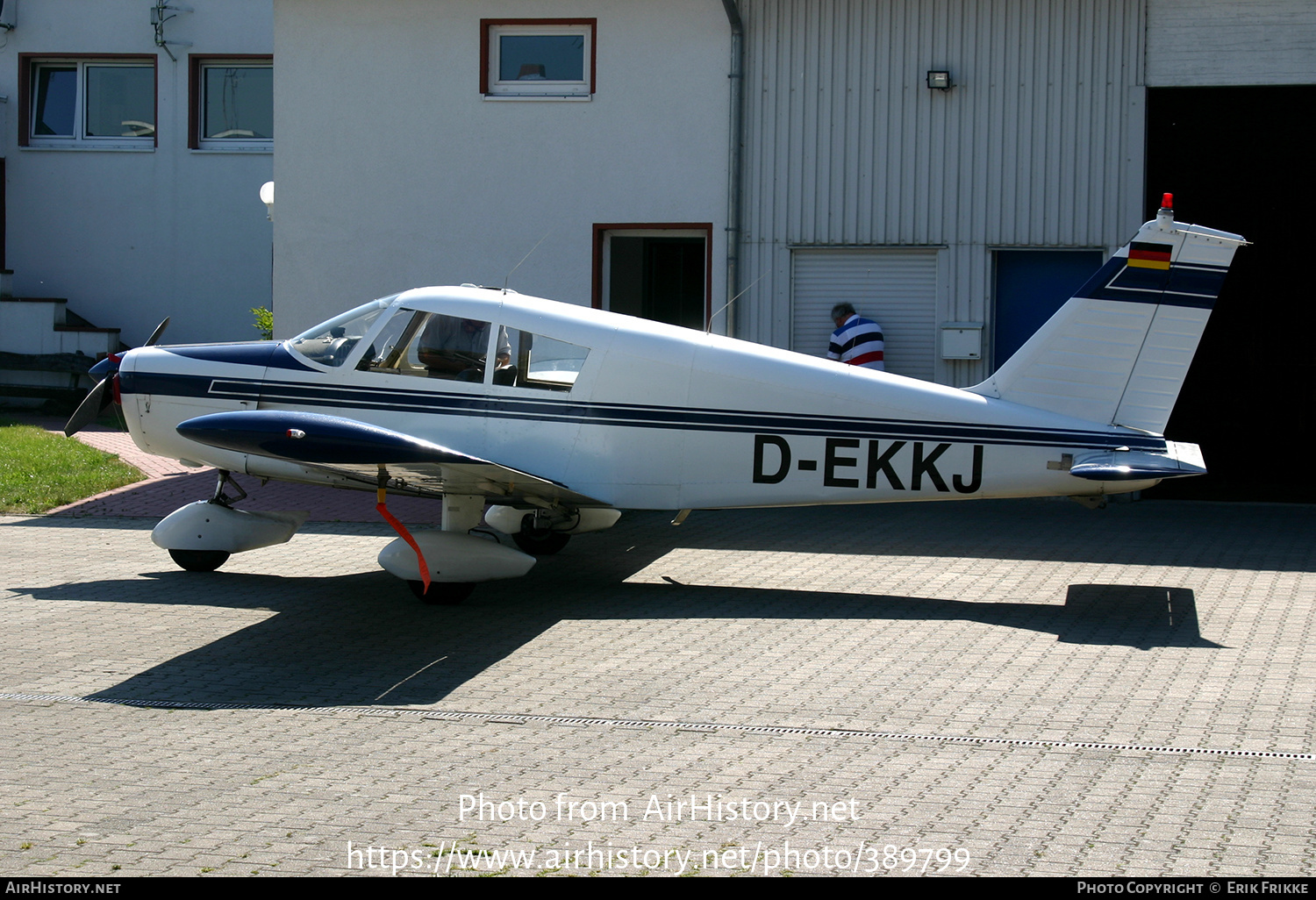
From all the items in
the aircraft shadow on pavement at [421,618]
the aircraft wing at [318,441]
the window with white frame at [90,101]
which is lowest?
the aircraft shadow on pavement at [421,618]

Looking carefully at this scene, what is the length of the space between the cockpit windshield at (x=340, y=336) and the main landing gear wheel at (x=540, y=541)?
82.0 inches

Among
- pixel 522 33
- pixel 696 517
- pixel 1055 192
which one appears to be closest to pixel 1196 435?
pixel 1055 192

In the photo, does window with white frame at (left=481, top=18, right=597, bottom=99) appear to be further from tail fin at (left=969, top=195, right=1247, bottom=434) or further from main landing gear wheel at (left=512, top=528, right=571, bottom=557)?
tail fin at (left=969, top=195, right=1247, bottom=434)

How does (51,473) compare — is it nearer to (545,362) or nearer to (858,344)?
(545,362)

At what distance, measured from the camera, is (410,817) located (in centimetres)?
444

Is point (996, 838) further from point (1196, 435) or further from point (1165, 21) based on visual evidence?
point (1196, 435)

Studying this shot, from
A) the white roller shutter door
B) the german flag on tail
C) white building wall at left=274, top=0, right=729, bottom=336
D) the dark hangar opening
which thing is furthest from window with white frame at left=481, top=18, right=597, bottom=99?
the german flag on tail

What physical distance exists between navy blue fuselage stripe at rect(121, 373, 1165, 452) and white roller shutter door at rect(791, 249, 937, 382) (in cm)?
505

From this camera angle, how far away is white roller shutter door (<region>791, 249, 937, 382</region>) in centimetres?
1281

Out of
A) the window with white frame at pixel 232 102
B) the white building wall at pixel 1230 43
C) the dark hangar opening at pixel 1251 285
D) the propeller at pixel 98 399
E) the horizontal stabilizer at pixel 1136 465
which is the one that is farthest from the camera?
the window with white frame at pixel 232 102

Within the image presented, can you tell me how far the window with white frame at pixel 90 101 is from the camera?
771 inches

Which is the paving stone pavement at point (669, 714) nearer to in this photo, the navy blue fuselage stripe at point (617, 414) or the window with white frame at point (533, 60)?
the navy blue fuselage stripe at point (617, 414)

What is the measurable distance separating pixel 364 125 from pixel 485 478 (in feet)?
23.8

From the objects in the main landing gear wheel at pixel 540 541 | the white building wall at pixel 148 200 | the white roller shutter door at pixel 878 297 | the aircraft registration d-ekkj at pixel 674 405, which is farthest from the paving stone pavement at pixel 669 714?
the white building wall at pixel 148 200
